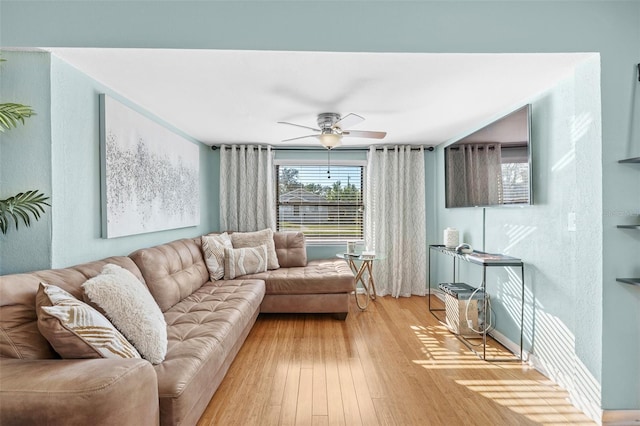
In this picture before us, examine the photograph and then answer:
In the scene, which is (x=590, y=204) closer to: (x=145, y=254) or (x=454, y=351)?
(x=454, y=351)

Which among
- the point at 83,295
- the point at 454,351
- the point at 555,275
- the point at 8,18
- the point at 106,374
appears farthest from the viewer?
the point at 454,351

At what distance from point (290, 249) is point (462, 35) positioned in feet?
10.3

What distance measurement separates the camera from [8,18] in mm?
1896

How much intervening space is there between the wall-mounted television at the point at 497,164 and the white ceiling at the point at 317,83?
0.72 ft

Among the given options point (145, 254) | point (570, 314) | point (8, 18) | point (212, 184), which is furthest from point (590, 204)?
point (212, 184)

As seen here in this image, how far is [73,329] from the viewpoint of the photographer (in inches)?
54.6

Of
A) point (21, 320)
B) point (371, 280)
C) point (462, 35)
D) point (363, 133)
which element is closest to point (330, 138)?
point (363, 133)

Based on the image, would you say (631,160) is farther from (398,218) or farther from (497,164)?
(398,218)

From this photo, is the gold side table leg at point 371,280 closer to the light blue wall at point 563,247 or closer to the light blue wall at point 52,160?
the light blue wall at point 563,247

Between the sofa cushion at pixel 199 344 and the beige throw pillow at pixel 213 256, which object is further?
the beige throw pillow at pixel 213 256

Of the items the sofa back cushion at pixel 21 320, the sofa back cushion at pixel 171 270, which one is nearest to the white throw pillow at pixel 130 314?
the sofa back cushion at pixel 21 320

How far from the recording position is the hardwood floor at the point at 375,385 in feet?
6.41

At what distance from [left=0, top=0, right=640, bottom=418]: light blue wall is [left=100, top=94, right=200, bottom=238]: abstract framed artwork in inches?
24.8

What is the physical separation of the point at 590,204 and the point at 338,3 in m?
2.00
